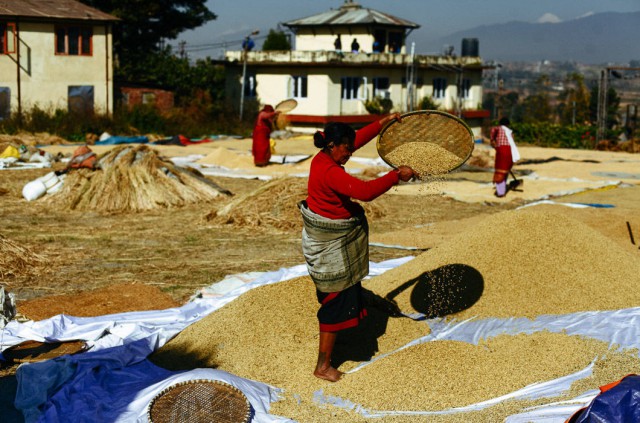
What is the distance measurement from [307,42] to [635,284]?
31.5 m

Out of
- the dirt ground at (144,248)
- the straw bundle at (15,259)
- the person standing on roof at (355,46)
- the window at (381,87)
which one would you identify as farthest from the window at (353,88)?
the straw bundle at (15,259)

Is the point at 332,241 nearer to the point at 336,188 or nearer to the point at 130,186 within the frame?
the point at 336,188

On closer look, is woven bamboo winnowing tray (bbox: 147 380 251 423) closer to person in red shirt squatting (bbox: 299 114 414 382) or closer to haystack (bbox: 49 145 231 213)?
person in red shirt squatting (bbox: 299 114 414 382)

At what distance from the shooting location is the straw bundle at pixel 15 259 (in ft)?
22.3

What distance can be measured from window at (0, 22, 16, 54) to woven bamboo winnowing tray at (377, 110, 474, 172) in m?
20.6

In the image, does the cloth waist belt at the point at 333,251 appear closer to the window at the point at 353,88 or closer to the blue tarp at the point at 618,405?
the blue tarp at the point at 618,405

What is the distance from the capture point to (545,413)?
12.4 ft

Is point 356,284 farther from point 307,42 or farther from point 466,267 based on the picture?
point 307,42

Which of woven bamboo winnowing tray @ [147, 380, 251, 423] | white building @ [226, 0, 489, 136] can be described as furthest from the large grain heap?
white building @ [226, 0, 489, 136]

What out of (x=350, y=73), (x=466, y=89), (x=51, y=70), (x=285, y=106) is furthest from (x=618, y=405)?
(x=466, y=89)

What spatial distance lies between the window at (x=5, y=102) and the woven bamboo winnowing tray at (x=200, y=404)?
20756 millimetres

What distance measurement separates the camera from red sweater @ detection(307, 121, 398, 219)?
13.3 feet

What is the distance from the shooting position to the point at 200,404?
3973mm

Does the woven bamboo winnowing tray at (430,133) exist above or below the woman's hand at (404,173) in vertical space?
above
